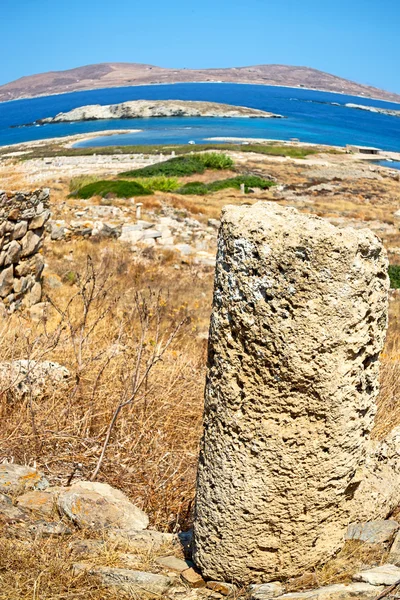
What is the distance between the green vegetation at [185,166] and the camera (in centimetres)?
3828

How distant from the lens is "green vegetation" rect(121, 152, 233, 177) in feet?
126

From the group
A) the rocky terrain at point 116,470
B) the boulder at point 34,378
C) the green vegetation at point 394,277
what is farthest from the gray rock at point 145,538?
the green vegetation at point 394,277

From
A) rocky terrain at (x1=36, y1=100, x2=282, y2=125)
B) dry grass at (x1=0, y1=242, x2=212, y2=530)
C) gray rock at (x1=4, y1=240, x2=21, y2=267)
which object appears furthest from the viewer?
rocky terrain at (x1=36, y1=100, x2=282, y2=125)

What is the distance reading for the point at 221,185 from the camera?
33.4 m

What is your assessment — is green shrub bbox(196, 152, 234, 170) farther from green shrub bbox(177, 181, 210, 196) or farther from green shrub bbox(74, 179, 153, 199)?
green shrub bbox(74, 179, 153, 199)

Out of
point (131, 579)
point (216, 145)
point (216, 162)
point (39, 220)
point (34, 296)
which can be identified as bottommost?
point (34, 296)

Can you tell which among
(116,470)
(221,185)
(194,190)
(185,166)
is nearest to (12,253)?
(116,470)

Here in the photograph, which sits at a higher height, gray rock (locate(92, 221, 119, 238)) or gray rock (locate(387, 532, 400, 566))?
gray rock (locate(387, 532, 400, 566))

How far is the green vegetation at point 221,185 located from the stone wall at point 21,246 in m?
21.7

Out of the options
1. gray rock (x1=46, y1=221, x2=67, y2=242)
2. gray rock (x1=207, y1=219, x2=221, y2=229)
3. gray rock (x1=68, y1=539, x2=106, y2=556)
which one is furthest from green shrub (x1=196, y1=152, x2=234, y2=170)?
gray rock (x1=68, y1=539, x2=106, y2=556)

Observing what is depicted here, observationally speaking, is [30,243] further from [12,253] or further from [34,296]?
[34,296]

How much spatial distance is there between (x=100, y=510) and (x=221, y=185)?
31.4 metres

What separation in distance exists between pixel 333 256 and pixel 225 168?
137 feet

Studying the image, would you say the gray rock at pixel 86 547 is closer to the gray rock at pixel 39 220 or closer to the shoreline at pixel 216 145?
the gray rock at pixel 39 220
